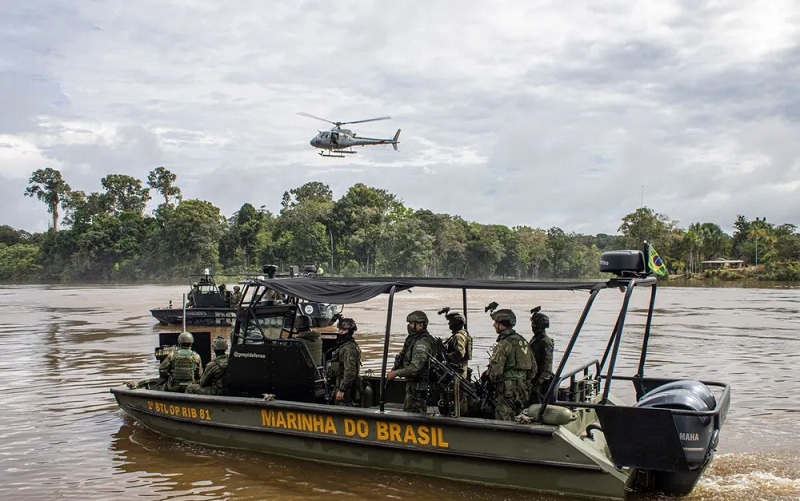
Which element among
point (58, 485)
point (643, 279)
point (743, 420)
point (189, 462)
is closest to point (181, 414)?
point (189, 462)

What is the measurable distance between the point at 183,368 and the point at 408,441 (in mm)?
3666

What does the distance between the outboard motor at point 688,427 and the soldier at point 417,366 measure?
2.17 meters

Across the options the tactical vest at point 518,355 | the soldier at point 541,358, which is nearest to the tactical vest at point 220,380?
the tactical vest at point 518,355

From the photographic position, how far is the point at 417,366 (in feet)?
25.5

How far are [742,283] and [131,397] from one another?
248 feet

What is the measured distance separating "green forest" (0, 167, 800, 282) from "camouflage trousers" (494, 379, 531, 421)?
231 feet

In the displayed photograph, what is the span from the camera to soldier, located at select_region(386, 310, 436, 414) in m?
7.78

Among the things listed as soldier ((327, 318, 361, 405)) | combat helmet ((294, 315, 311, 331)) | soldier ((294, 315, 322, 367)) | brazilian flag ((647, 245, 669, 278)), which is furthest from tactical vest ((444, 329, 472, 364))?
brazilian flag ((647, 245, 669, 278))

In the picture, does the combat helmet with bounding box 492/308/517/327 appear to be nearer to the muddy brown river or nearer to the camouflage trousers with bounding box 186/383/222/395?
the muddy brown river

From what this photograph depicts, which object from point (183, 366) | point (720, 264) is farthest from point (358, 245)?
point (183, 366)

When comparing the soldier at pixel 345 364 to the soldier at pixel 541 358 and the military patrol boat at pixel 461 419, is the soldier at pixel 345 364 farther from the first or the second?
the soldier at pixel 541 358

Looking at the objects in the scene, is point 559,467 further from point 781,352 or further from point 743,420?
point 781,352

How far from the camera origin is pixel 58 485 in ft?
26.7

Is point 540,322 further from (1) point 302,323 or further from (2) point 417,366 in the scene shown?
(1) point 302,323
